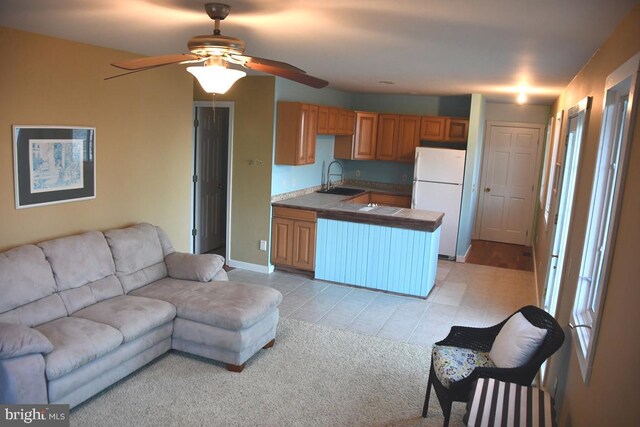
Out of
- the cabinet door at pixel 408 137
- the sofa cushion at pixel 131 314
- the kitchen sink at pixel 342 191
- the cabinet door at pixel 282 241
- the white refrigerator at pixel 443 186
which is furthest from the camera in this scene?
the cabinet door at pixel 408 137

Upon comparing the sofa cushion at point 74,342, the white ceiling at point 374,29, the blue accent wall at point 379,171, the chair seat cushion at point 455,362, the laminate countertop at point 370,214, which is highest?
the white ceiling at point 374,29

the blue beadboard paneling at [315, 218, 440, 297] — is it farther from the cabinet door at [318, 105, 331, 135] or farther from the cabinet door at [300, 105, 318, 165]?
the cabinet door at [318, 105, 331, 135]

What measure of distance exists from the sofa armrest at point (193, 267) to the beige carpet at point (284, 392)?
72cm

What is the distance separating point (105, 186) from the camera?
4.32m

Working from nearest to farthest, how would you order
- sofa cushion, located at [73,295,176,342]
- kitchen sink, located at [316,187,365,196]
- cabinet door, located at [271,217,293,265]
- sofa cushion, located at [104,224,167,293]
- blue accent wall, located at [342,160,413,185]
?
→ sofa cushion, located at [73,295,176,342], sofa cushion, located at [104,224,167,293], cabinet door, located at [271,217,293,265], kitchen sink, located at [316,187,365,196], blue accent wall, located at [342,160,413,185]

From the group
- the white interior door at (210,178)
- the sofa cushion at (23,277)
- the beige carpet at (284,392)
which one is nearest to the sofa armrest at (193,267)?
the beige carpet at (284,392)

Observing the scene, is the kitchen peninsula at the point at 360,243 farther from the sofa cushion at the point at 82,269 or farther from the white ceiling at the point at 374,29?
the sofa cushion at the point at 82,269

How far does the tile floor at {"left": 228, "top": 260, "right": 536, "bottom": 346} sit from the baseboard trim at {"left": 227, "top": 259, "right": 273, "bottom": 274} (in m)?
0.08

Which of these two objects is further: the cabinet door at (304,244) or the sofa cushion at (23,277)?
the cabinet door at (304,244)

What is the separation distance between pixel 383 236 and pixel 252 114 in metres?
2.17

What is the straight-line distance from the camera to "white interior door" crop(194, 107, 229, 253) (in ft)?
22.2

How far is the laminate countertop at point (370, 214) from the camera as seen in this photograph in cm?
550

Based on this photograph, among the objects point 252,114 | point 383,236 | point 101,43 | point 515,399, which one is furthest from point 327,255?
point 515,399

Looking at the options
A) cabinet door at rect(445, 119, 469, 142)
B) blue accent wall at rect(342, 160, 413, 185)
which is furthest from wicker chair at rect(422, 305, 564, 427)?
blue accent wall at rect(342, 160, 413, 185)
